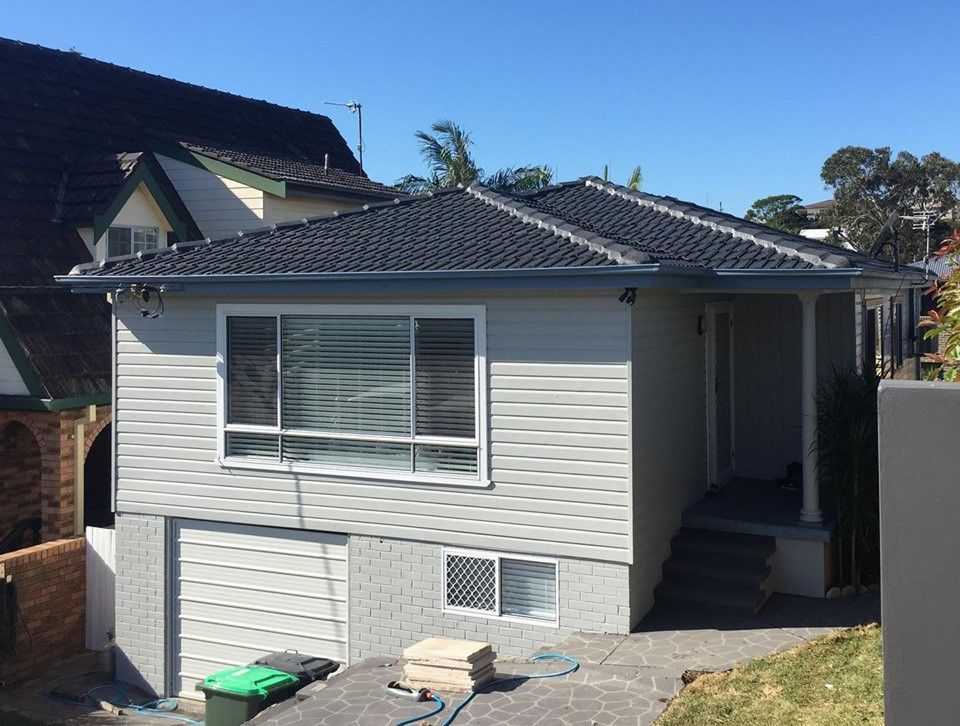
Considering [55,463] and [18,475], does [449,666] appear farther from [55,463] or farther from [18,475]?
[18,475]

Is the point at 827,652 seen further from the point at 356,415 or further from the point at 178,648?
the point at 178,648

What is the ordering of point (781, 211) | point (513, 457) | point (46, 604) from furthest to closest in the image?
point (781, 211)
point (46, 604)
point (513, 457)

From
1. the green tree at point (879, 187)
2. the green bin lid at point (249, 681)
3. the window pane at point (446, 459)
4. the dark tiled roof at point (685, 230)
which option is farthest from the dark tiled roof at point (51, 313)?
the green tree at point (879, 187)

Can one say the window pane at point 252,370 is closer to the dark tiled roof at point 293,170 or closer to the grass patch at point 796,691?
the grass patch at point 796,691

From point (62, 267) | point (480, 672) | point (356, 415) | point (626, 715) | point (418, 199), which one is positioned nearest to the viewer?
point (626, 715)

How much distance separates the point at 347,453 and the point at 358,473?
10.5 inches

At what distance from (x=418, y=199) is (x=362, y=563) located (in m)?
4.69

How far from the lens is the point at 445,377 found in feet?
33.5

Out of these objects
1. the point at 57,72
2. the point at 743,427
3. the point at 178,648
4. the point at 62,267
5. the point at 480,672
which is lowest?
the point at 178,648

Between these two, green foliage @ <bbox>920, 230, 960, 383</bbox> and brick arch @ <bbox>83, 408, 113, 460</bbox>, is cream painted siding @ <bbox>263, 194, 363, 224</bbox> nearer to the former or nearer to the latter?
brick arch @ <bbox>83, 408, 113, 460</bbox>

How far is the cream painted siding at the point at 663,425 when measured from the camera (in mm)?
9680

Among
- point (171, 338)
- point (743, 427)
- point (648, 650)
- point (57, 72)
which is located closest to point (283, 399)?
point (171, 338)

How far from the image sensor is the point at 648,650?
9.12m

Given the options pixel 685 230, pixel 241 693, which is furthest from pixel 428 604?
pixel 685 230
